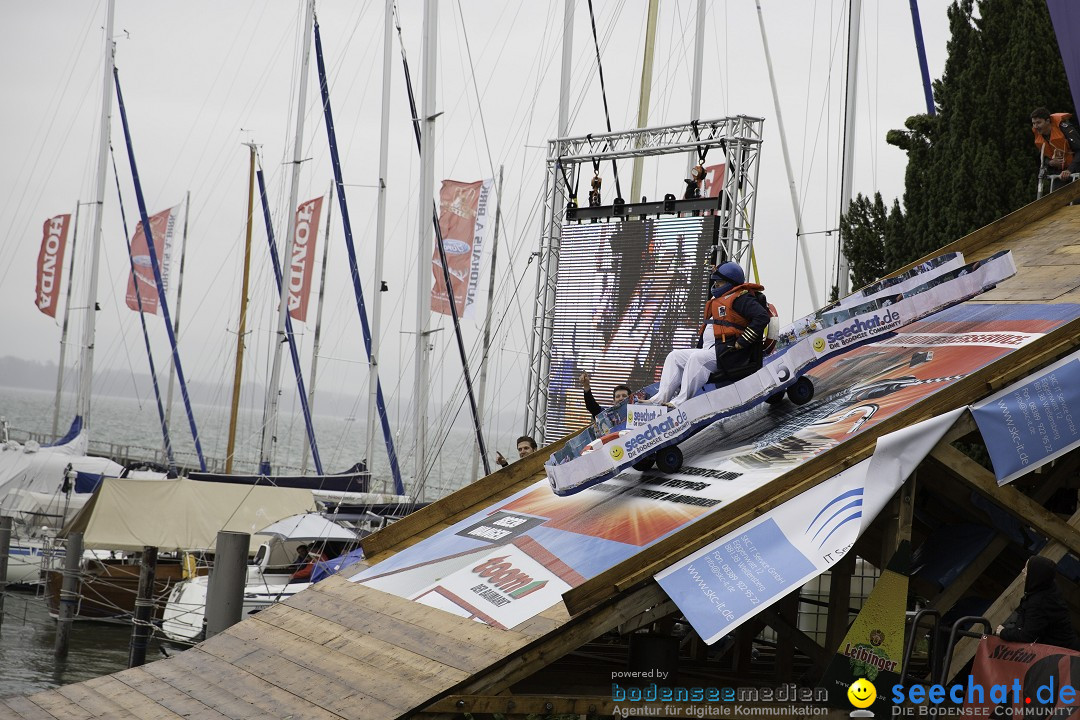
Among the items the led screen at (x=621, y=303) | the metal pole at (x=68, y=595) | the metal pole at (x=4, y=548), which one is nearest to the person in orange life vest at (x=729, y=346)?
the led screen at (x=621, y=303)

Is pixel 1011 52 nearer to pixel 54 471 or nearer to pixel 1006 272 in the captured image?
pixel 1006 272

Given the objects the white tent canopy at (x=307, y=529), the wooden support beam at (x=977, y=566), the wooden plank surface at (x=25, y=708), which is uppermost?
the wooden support beam at (x=977, y=566)

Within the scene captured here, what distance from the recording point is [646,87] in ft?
69.9

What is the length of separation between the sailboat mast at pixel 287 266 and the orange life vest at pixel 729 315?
23.0 m

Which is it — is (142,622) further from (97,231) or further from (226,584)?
(97,231)

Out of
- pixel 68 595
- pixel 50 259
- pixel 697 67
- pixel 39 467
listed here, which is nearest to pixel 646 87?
pixel 697 67

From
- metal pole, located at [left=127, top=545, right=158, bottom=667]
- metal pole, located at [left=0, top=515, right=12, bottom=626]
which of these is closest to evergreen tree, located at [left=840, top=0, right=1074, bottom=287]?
metal pole, located at [left=127, top=545, right=158, bottom=667]

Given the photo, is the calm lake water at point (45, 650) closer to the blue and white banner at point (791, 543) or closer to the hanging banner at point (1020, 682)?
the blue and white banner at point (791, 543)

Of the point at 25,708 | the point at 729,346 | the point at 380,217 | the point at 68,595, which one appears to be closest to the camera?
the point at 25,708

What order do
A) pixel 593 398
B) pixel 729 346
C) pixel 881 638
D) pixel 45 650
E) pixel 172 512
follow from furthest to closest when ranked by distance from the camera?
1. pixel 172 512
2. pixel 45 650
3. pixel 593 398
4. pixel 729 346
5. pixel 881 638

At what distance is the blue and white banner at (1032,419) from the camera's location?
8.06 m

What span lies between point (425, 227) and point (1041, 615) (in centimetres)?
1622

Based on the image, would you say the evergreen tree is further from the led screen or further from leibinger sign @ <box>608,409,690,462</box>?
leibinger sign @ <box>608,409,690,462</box>

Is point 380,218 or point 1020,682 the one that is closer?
point 1020,682
